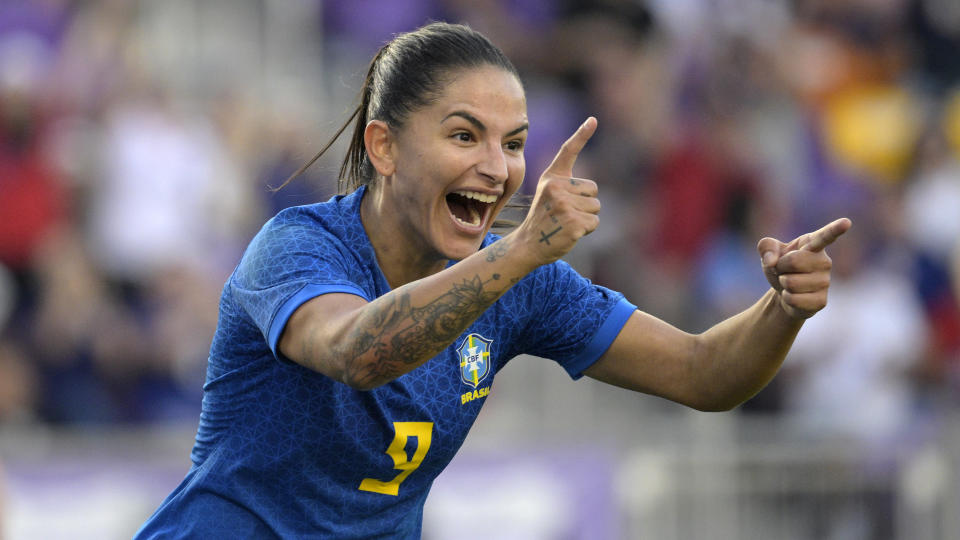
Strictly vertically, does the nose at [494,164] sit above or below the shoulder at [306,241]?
above

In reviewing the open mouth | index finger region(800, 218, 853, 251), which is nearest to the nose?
the open mouth

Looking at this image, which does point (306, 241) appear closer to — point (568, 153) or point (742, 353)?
point (568, 153)

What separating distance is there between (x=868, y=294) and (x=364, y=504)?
6.33m

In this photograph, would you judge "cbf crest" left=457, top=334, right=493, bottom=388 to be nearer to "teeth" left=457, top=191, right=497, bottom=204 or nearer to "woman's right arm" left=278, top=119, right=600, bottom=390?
"teeth" left=457, top=191, right=497, bottom=204

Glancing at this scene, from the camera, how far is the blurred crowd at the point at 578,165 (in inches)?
336

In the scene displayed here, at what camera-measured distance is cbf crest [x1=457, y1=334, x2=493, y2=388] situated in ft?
13.7

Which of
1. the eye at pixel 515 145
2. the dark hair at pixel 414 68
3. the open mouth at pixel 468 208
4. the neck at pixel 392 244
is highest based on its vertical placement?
the dark hair at pixel 414 68

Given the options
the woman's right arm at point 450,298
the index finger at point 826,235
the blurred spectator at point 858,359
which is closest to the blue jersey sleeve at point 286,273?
the woman's right arm at point 450,298

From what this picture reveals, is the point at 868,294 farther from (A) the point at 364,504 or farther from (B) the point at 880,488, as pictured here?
(A) the point at 364,504

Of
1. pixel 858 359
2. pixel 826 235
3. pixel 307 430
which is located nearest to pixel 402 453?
pixel 307 430

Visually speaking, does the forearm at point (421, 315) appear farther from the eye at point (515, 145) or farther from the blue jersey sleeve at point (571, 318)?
the blue jersey sleeve at point (571, 318)

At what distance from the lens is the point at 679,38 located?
35.1 feet

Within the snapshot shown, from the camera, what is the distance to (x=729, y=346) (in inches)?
166

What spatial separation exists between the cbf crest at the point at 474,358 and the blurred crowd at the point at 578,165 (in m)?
4.56
